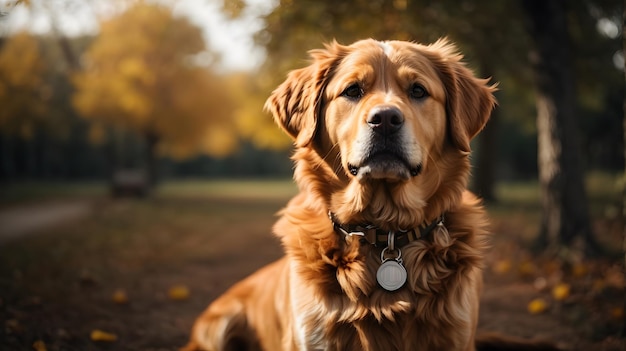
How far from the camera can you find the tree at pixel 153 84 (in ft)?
53.5

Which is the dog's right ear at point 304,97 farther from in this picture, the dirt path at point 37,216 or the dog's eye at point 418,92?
the dirt path at point 37,216

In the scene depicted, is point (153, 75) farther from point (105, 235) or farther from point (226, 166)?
point (226, 166)

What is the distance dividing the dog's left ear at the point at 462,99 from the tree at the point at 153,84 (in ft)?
39.1

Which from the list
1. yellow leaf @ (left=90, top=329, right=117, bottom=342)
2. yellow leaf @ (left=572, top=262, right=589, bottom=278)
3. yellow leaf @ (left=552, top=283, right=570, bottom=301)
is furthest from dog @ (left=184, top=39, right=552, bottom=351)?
yellow leaf @ (left=572, top=262, right=589, bottom=278)

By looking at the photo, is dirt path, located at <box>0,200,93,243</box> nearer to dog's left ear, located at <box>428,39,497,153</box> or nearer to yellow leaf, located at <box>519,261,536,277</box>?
yellow leaf, located at <box>519,261,536,277</box>

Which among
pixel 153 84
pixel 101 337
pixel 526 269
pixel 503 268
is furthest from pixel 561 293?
pixel 153 84

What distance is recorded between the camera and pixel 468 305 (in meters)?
2.99

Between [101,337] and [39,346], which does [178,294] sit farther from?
[39,346]

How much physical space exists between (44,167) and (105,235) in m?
11.0

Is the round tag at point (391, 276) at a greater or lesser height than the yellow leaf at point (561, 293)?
greater

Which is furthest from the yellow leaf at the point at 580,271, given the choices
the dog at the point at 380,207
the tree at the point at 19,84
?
the tree at the point at 19,84

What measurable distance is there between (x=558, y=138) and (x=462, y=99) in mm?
4612

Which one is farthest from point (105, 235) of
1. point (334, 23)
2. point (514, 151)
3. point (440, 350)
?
point (514, 151)

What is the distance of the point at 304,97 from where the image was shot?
3.46 m
